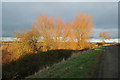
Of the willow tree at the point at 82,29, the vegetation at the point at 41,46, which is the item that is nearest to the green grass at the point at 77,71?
the vegetation at the point at 41,46

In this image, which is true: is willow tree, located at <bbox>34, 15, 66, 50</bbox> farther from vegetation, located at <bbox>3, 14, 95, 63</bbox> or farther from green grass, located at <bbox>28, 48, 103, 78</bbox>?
green grass, located at <bbox>28, 48, 103, 78</bbox>

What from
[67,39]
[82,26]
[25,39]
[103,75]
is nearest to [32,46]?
[25,39]

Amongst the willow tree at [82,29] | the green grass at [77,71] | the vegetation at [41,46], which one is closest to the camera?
the green grass at [77,71]

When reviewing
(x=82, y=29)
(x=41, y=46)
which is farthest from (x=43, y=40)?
(x=82, y=29)

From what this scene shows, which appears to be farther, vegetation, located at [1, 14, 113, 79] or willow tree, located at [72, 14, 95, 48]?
willow tree, located at [72, 14, 95, 48]

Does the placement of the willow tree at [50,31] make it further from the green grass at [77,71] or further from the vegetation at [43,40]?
the green grass at [77,71]

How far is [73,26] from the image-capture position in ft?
98.5

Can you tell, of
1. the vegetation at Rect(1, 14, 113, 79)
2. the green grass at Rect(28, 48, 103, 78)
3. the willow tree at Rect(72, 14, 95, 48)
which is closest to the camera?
the green grass at Rect(28, 48, 103, 78)

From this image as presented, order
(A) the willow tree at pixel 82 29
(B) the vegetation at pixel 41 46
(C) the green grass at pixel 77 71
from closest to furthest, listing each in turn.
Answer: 1. (C) the green grass at pixel 77 71
2. (B) the vegetation at pixel 41 46
3. (A) the willow tree at pixel 82 29

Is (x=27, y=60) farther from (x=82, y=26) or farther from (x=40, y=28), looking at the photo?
(x=82, y=26)

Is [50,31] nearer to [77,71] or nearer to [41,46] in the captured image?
[41,46]

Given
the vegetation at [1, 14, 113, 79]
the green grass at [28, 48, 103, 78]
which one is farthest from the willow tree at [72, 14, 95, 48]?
the green grass at [28, 48, 103, 78]

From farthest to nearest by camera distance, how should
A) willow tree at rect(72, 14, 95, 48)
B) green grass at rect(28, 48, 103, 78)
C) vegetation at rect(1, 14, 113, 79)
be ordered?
willow tree at rect(72, 14, 95, 48) < vegetation at rect(1, 14, 113, 79) < green grass at rect(28, 48, 103, 78)

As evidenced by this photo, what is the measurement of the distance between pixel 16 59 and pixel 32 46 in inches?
193
